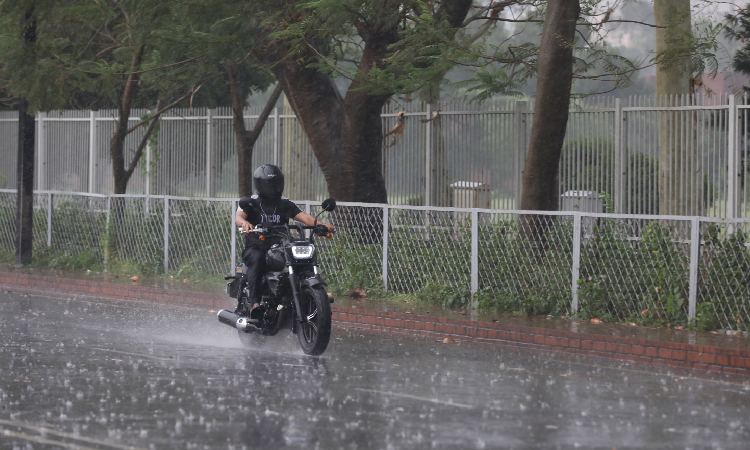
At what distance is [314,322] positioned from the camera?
9.58 metres

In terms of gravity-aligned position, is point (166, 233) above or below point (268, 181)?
below

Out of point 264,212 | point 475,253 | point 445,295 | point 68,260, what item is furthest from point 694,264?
point 68,260

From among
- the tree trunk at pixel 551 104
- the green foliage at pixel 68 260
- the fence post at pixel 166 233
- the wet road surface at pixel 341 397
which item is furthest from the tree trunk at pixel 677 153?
Answer: the green foliage at pixel 68 260

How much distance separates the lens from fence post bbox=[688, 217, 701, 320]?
36.9 feet

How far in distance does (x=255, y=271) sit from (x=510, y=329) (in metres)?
3.10

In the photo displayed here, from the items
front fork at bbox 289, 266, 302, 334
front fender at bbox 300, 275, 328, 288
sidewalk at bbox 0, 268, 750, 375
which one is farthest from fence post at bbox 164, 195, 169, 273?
front fender at bbox 300, 275, 328, 288

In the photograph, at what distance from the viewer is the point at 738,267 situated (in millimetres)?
10945

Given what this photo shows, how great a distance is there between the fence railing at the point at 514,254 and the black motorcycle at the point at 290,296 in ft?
11.7

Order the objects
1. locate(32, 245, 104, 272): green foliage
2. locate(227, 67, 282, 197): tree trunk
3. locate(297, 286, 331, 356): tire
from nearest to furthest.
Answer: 1. locate(297, 286, 331, 356): tire
2. locate(32, 245, 104, 272): green foliage
3. locate(227, 67, 282, 197): tree trunk

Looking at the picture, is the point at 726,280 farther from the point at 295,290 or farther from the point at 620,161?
the point at 620,161

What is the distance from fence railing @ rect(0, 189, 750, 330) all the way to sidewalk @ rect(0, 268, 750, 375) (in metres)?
0.48

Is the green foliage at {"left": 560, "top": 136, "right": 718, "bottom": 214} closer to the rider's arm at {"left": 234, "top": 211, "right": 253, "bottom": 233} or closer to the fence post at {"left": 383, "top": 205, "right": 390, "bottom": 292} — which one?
the fence post at {"left": 383, "top": 205, "right": 390, "bottom": 292}

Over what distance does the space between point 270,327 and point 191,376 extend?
1.47m

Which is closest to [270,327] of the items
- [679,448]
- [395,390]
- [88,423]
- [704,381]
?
[395,390]
